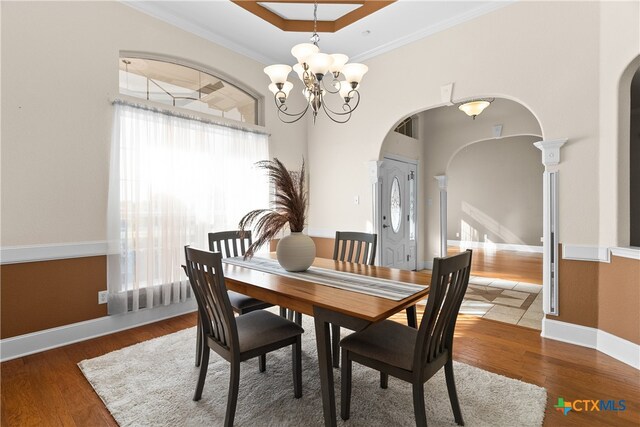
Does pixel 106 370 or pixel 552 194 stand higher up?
pixel 552 194

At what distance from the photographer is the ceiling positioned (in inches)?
130

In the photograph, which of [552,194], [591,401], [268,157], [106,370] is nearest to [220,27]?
[268,157]

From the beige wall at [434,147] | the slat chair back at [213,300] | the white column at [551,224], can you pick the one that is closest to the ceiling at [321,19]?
the white column at [551,224]

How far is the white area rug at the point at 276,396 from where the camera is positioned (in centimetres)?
179

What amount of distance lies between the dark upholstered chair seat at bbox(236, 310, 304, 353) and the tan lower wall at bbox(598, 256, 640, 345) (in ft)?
8.69

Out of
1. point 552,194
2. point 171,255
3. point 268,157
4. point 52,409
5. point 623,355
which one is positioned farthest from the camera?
point 268,157

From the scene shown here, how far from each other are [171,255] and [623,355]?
13.9ft

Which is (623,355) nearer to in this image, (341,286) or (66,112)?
(341,286)

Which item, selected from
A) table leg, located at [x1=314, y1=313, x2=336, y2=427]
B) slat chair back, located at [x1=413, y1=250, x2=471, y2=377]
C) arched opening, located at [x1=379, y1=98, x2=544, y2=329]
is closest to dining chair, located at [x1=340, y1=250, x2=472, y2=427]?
slat chair back, located at [x1=413, y1=250, x2=471, y2=377]

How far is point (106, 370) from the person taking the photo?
2328mm

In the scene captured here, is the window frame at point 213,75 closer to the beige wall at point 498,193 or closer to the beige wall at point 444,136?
the beige wall at point 444,136

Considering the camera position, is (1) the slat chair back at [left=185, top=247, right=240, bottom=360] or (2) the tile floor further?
(2) the tile floor

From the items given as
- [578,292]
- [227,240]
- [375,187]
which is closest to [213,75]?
[227,240]

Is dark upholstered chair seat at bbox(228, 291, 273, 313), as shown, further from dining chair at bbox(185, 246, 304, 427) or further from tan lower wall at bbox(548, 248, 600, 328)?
tan lower wall at bbox(548, 248, 600, 328)
